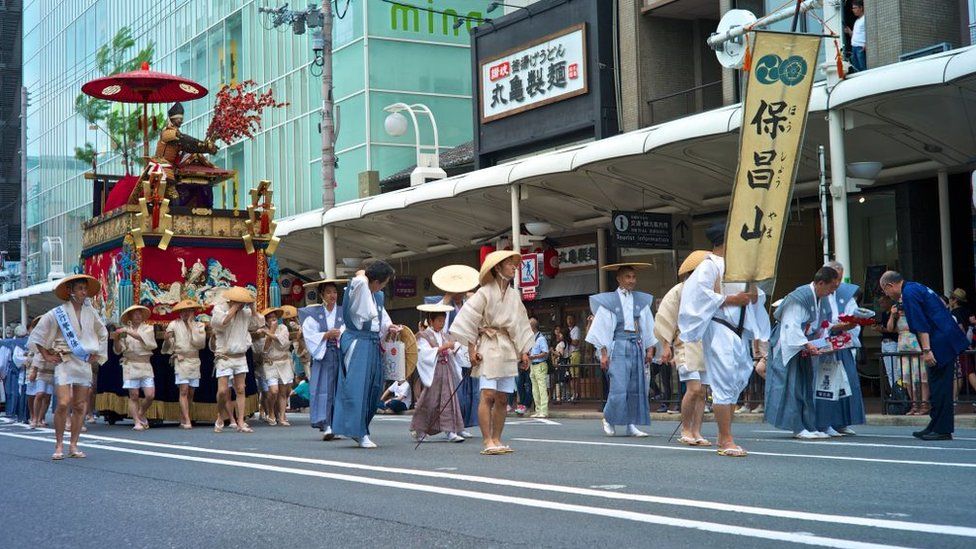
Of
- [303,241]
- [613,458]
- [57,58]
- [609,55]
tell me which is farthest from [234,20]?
[613,458]

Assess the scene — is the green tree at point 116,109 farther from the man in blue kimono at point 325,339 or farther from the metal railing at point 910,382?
the metal railing at point 910,382

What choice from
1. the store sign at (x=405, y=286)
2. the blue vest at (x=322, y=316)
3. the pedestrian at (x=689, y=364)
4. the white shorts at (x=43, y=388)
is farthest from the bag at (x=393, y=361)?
the store sign at (x=405, y=286)

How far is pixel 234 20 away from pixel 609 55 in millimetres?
21691

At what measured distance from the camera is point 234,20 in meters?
45.5

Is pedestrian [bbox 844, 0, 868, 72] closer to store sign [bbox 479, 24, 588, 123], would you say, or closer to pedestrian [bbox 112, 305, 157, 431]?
store sign [bbox 479, 24, 588, 123]

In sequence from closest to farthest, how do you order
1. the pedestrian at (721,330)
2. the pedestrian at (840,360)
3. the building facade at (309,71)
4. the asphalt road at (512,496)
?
the asphalt road at (512,496)
the pedestrian at (721,330)
the pedestrian at (840,360)
the building facade at (309,71)

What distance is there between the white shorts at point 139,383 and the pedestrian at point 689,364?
9.24 meters

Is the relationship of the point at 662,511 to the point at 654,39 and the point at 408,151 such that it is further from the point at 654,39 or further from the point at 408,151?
the point at 408,151

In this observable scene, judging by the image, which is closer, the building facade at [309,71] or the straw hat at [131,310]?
the straw hat at [131,310]

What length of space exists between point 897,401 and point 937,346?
4112 millimetres

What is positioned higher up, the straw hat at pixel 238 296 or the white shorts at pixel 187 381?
the straw hat at pixel 238 296

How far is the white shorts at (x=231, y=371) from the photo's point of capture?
1834cm

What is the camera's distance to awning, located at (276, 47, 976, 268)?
16.7 meters

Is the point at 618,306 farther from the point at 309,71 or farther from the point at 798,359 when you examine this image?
the point at 309,71
